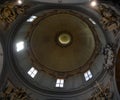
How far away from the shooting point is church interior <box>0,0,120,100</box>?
1795cm

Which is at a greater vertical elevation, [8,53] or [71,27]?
[71,27]

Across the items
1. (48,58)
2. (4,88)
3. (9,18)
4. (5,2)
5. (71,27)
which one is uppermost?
(71,27)

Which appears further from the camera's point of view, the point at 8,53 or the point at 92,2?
the point at 8,53

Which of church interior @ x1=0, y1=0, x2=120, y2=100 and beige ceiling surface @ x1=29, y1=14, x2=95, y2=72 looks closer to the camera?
church interior @ x1=0, y1=0, x2=120, y2=100

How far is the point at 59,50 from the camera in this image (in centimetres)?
2589

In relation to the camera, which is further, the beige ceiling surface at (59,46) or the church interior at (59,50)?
the beige ceiling surface at (59,46)

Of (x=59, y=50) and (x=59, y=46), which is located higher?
(x=59, y=46)

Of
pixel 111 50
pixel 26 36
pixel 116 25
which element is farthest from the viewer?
pixel 26 36

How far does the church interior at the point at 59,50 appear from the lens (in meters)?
18.0

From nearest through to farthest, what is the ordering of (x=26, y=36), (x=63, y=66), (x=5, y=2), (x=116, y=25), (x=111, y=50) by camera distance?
(x=5, y=2) < (x=116, y=25) < (x=111, y=50) < (x=26, y=36) < (x=63, y=66)

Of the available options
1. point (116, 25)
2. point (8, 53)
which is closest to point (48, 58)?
point (8, 53)

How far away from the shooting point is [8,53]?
20969 mm

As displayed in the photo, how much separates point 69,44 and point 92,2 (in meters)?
10.3

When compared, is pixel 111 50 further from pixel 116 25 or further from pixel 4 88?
pixel 4 88
